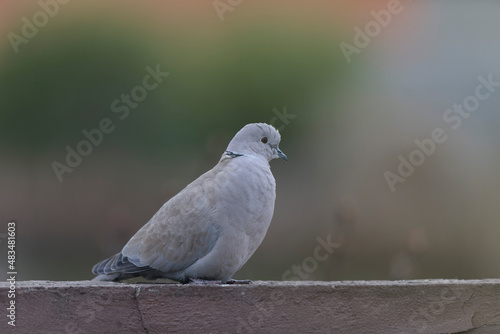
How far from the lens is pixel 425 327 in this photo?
3658 millimetres

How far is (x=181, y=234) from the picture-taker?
3.56m

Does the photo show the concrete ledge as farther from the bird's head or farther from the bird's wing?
the bird's head

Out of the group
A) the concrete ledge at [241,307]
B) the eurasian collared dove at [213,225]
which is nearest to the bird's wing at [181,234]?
the eurasian collared dove at [213,225]

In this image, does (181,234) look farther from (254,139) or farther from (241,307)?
(254,139)

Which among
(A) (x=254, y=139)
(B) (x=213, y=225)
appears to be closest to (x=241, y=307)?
(B) (x=213, y=225)

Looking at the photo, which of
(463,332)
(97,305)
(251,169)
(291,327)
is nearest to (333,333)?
(291,327)

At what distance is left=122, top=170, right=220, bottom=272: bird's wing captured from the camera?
3529 mm

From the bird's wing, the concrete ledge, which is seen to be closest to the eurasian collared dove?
the bird's wing

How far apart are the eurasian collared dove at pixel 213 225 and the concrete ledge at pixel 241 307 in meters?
0.13

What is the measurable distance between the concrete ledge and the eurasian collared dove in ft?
0.43

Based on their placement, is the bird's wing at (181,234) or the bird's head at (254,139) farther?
the bird's head at (254,139)

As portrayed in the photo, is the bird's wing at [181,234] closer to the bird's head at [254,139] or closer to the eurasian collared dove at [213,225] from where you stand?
the eurasian collared dove at [213,225]

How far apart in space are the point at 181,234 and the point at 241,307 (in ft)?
1.65

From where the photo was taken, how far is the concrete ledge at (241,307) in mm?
3455
